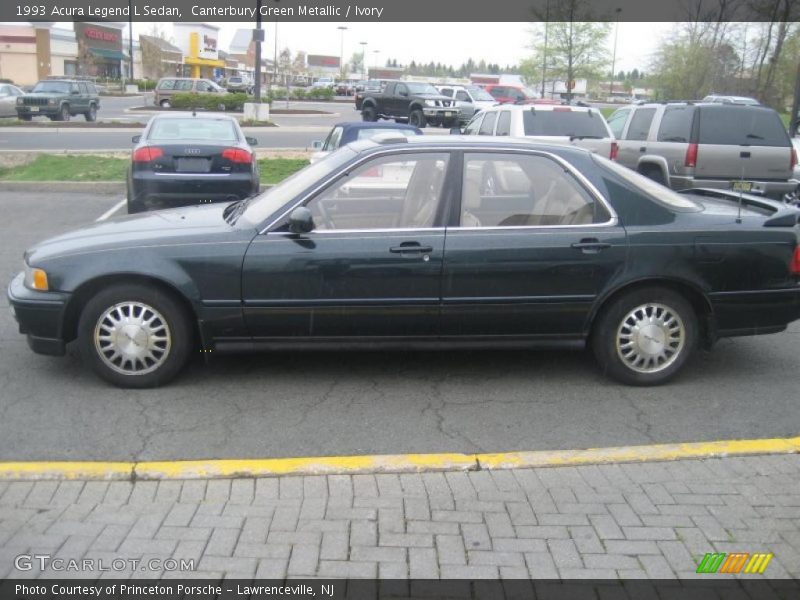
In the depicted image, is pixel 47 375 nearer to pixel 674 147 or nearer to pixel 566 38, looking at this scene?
pixel 674 147

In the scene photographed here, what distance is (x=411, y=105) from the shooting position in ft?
104

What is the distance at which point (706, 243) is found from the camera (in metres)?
5.40

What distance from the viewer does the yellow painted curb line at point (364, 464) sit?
163 inches

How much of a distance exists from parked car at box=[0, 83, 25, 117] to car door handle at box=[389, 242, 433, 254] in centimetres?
3319

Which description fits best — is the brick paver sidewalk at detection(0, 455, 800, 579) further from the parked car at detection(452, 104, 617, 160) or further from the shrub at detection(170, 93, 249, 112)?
the shrub at detection(170, 93, 249, 112)

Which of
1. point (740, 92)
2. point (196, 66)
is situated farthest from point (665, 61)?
A: point (196, 66)

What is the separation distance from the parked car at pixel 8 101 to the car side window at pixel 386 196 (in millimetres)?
32782

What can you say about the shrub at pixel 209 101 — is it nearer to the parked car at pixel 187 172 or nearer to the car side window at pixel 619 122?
the car side window at pixel 619 122

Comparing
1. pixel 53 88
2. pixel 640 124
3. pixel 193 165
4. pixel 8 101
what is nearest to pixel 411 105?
pixel 53 88

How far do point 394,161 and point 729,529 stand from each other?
303cm

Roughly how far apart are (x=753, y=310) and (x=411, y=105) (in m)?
27.3
